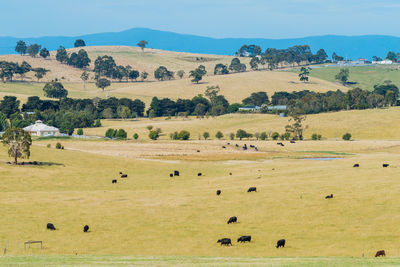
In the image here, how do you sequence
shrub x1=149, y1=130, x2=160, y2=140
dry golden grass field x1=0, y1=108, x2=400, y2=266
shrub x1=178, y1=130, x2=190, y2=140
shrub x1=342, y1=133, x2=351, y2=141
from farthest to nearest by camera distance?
shrub x1=149, y1=130, x2=160, y2=140 < shrub x1=178, y1=130, x2=190, y2=140 < shrub x1=342, y1=133, x2=351, y2=141 < dry golden grass field x1=0, y1=108, x2=400, y2=266

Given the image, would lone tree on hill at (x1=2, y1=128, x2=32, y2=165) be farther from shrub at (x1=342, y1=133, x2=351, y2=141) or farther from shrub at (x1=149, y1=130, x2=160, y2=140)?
shrub at (x1=342, y1=133, x2=351, y2=141)

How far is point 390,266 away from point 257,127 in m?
167

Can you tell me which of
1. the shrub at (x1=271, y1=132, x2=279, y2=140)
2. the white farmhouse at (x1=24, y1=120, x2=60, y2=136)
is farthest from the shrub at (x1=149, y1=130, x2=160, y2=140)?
the shrub at (x1=271, y1=132, x2=279, y2=140)

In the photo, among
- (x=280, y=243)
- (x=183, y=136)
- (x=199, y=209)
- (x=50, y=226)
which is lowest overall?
(x=183, y=136)

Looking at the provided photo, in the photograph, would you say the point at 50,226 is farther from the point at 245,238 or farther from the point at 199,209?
the point at 245,238

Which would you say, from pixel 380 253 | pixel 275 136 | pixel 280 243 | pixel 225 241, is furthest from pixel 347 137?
pixel 380 253

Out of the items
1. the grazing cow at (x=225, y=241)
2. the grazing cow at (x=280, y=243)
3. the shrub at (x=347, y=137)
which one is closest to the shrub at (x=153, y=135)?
the shrub at (x=347, y=137)

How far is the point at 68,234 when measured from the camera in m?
52.9

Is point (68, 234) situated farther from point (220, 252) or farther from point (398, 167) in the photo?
point (398, 167)

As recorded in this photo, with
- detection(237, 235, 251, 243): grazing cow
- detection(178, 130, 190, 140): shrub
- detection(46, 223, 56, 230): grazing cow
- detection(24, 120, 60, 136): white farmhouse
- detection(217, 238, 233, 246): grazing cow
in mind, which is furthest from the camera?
detection(24, 120, 60, 136): white farmhouse

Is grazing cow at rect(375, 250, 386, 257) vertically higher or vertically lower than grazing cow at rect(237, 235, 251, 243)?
higher

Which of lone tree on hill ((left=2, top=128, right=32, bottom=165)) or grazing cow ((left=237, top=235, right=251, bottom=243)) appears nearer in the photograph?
grazing cow ((left=237, top=235, right=251, bottom=243))

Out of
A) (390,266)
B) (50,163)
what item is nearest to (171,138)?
(50,163)

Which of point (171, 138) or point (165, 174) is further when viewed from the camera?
point (171, 138)
